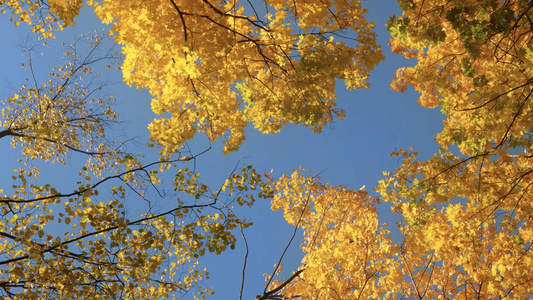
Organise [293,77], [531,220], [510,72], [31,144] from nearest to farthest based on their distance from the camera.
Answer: [510,72] → [293,77] → [531,220] → [31,144]

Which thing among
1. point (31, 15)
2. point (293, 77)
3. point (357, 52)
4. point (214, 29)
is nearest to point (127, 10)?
point (214, 29)

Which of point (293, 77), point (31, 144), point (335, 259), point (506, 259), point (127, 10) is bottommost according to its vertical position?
point (506, 259)

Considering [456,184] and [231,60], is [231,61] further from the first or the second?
[456,184]

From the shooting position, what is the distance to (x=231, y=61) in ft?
17.9

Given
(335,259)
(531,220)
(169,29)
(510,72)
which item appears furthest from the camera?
(335,259)

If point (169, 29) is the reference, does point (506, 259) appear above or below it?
below

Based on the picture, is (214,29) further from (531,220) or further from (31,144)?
(31,144)

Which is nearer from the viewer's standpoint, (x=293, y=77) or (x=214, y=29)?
(x=214, y=29)

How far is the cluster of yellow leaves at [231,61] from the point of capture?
4.74 metres

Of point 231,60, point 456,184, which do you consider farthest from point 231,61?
point 456,184

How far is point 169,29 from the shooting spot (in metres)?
4.66

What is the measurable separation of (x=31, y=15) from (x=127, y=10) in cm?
185

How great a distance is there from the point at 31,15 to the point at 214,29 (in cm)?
313

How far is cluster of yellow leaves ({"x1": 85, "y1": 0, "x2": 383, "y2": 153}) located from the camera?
4.74m
